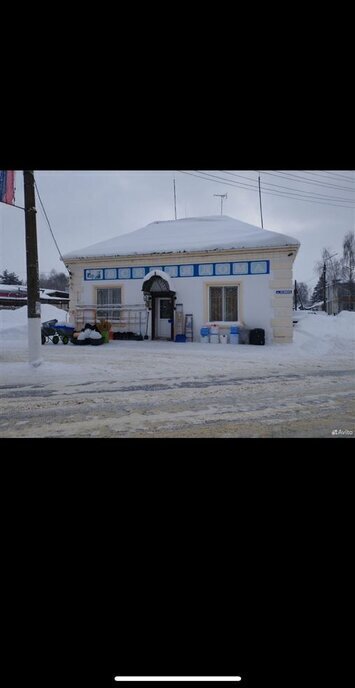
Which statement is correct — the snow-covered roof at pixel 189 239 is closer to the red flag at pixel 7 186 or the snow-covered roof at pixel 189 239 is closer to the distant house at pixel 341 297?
the red flag at pixel 7 186

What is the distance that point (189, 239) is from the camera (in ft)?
50.9

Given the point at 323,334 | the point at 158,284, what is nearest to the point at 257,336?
the point at 323,334

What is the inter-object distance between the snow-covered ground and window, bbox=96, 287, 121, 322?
16.9 feet

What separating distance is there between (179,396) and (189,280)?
9.57m

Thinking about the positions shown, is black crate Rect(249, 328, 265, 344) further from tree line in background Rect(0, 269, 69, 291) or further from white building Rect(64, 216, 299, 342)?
tree line in background Rect(0, 269, 69, 291)

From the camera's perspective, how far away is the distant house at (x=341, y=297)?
1142 inches

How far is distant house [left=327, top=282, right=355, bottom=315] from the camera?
29.0 m

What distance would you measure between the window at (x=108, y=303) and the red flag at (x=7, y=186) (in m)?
8.48

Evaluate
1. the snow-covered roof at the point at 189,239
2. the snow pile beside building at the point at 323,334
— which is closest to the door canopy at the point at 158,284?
the snow-covered roof at the point at 189,239

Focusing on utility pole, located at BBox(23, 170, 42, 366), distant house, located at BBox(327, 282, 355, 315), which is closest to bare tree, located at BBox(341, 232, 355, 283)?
distant house, located at BBox(327, 282, 355, 315)
